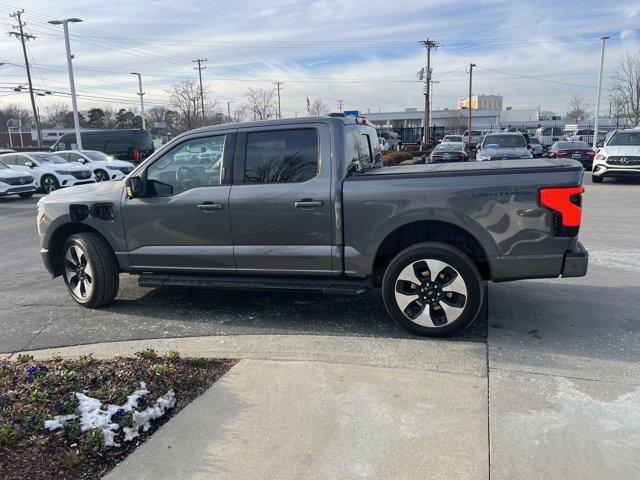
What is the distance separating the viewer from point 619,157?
1600 cm

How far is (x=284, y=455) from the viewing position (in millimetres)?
2805

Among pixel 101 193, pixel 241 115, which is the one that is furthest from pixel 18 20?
pixel 101 193

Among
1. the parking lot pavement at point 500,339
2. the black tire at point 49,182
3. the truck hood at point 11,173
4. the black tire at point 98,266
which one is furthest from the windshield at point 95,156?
the black tire at point 98,266

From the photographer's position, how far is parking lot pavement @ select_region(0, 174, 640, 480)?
2.87m

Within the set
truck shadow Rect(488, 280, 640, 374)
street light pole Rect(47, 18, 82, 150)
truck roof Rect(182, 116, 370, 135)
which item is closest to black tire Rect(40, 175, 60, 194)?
street light pole Rect(47, 18, 82, 150)

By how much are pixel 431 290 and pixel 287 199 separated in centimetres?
146

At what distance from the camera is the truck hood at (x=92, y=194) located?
5.26 meters

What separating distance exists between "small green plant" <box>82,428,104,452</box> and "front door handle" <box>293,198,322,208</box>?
233 centimetres

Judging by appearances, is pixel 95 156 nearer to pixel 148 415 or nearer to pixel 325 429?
pixel 148 415

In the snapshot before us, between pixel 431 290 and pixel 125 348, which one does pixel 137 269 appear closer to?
pixel 125 348

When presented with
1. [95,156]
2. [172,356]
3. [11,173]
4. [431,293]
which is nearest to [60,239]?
[172,356]

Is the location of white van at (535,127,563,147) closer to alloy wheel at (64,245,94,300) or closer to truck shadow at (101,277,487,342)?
truck shadow at (101,277,487,342)

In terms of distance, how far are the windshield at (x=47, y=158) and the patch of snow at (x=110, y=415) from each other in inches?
772

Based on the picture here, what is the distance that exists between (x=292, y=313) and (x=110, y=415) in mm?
2343
